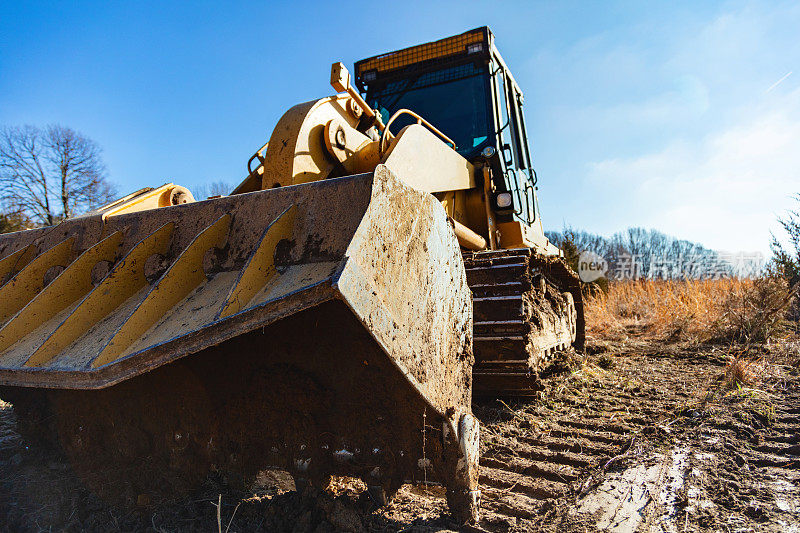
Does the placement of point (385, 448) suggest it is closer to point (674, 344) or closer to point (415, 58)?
point (415, 58)

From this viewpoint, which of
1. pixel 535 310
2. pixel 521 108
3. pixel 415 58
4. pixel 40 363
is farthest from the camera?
pixel 521 108

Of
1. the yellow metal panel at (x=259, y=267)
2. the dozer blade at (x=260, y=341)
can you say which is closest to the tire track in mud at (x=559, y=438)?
the dozer blade at (x=260, y=341)

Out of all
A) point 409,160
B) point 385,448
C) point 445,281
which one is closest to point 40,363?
point 385,448

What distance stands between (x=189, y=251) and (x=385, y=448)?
1048 mm

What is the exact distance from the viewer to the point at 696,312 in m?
7.64

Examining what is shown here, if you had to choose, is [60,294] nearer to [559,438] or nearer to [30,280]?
[30,280]

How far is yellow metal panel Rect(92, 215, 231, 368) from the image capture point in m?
1.57

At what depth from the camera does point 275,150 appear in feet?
9.36

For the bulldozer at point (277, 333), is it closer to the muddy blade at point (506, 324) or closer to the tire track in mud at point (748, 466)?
the muddy blade at point (506, 324)

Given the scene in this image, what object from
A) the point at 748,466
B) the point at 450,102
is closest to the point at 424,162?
the point at 450,102

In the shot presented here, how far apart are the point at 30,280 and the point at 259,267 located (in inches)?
56.4

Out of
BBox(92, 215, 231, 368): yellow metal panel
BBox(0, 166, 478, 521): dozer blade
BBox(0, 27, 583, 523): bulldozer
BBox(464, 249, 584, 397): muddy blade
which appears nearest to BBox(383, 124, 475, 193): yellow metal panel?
BBox(0, 27, 583, 523): bulldozer

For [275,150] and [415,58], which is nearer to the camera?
[275,150]

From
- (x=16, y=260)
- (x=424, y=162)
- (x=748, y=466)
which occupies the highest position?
(x=424, y=162)
